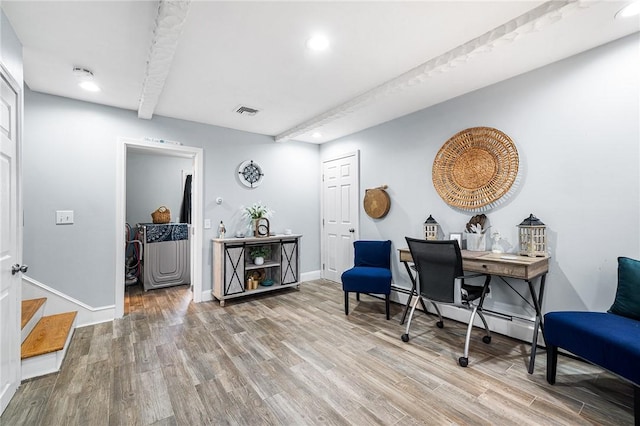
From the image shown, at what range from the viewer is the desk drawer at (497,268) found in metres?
2.12

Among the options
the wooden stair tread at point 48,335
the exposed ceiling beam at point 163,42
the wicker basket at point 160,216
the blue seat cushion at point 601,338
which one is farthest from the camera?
the wicker basket at point 160,216

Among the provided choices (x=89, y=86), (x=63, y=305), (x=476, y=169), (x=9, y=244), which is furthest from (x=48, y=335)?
(x=476, y=169)

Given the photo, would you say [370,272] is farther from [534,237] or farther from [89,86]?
[89,86]

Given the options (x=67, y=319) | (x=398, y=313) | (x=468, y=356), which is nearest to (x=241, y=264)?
(x=67, y=319)

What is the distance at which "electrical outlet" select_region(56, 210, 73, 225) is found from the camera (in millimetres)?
2930

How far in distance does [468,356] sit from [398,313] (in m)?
1.07

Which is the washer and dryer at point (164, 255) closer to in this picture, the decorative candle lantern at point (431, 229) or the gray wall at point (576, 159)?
the decorative candle lantern at point (431, 229)

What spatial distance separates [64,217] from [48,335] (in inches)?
48.4

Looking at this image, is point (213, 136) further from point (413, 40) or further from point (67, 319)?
point (413, 40)

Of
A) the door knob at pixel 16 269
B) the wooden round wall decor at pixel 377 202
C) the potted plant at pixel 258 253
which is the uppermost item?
the wooden round wall decor at pixel 377 202

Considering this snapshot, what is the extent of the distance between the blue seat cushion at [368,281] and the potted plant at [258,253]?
1.37 m

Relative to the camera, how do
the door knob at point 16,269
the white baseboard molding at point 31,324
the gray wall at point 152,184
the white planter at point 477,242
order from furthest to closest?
the gray wall at point 152,184
the white planter at point 477,242
the white baseboard molding at point 31,324
the door knob at point 16,269

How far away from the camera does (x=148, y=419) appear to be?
163 centimetres

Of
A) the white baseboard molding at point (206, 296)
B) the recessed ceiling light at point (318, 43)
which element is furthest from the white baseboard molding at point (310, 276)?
the recessed ceiling light at point (318, 43)
